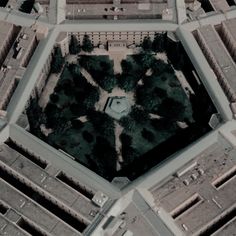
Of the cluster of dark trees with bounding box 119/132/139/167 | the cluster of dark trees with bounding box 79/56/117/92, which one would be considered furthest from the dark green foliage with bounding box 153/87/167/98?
the cluster of dark trees with bounding box 119/132/139/167

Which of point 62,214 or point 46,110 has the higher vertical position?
point 46,110

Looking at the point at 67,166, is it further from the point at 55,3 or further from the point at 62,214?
the point at 55,3

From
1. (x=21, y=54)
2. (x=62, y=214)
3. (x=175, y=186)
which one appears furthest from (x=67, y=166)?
(x=21, y=54)

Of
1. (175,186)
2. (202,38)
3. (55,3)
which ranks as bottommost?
(175,186)

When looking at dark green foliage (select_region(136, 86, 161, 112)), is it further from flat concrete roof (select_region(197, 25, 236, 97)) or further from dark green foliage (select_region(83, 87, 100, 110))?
flat concrete roof (select_region(197, 25, 236, 97))

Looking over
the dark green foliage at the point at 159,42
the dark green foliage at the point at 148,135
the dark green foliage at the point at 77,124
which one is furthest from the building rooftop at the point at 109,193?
the dark green foliage at the point at 159,42

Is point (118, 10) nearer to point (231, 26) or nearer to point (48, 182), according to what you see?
point (231, 26)

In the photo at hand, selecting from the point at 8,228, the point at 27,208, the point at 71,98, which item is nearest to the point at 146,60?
the point at 71,98
